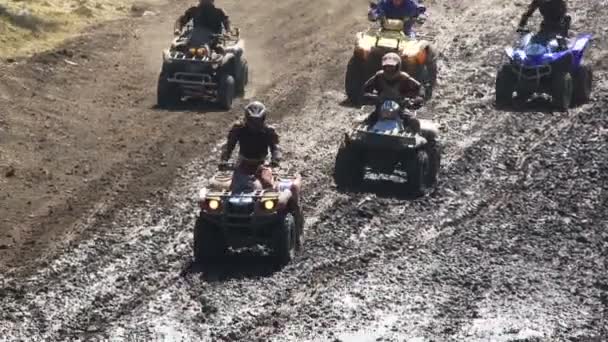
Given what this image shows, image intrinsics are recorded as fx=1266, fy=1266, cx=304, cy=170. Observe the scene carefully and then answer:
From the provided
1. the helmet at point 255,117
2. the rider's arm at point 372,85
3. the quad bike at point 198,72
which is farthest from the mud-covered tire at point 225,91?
the helmet at point 255,117

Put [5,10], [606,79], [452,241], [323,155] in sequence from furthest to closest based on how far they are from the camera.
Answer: [5,10], [606,79], [323,155], [452,241]

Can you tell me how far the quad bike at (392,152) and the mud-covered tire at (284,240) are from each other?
9.81ft

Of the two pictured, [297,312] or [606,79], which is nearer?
[297,312]

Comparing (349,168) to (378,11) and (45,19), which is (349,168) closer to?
(378,11)

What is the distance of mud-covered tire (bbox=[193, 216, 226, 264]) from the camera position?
14188 mm

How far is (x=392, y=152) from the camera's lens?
17.0m

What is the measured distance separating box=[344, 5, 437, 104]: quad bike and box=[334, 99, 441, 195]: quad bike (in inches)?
169

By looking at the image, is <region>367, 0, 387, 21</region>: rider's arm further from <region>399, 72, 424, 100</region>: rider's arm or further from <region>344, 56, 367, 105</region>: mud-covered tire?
<region>399, 72, 424, 100</region>: rider's arm

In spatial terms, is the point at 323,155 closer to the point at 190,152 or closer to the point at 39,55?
the point at 190,152

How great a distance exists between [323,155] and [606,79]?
7136 millimetres

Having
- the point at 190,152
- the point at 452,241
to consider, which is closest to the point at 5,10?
the point at 190,152

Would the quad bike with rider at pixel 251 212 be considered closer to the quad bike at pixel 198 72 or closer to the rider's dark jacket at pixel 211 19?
the quad bike at pixel 198 72

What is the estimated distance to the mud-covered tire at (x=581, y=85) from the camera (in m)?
21.5

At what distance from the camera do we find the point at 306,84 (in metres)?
23.5
